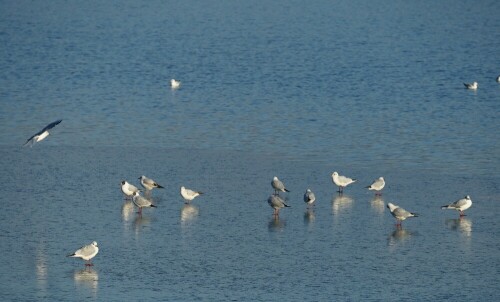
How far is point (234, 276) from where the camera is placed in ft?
70.9

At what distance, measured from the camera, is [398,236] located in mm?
24453

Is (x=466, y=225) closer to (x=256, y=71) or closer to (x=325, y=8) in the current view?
(x=256, y=71)

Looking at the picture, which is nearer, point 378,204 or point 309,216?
point 309,216

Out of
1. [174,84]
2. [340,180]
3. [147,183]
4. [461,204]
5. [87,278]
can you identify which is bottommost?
[87,278]

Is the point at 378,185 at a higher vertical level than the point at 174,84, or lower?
lower

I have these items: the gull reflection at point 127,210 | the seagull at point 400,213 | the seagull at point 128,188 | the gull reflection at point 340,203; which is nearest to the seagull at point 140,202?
the gull reflection at point 127,210

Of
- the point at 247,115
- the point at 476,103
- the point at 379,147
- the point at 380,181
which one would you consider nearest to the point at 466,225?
the point at 380,181

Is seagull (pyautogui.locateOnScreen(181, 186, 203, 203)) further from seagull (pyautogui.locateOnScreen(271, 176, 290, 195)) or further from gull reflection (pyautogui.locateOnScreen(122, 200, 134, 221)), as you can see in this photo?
seagull (pyautogui.locateOnScreen(271, 176, 290, 195))

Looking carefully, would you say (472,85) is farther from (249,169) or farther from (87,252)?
(87,252)

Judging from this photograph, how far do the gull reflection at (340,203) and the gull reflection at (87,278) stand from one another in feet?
21.9

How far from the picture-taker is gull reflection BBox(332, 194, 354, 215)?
26547 mm

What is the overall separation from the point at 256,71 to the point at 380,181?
2690 cm

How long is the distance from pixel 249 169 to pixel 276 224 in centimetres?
521

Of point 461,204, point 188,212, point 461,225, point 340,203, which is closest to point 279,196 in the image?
point 340,203
